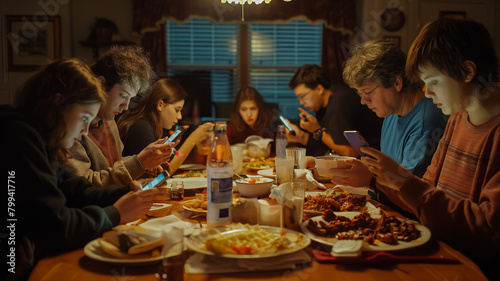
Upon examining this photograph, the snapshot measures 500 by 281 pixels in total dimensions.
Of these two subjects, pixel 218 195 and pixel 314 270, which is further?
pixel 218 195

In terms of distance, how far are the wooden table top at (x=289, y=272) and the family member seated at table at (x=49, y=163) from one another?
0.27 feet

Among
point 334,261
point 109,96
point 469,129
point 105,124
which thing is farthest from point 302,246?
point 105,124

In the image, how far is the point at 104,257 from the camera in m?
0.94

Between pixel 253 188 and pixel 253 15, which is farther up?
pixel 253 15

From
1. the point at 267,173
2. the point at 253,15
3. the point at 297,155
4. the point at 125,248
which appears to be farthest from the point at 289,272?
the point at 253,15

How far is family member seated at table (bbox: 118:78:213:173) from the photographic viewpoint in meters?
2.42

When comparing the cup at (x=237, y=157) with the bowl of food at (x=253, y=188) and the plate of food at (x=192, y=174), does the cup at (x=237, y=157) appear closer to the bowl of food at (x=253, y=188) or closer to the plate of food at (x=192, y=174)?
the plate of food at (x=192, y=174)

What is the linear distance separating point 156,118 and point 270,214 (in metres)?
1.65

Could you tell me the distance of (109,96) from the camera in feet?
5.80

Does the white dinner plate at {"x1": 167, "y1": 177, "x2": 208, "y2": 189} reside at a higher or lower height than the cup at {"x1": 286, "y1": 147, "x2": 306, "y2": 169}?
lower

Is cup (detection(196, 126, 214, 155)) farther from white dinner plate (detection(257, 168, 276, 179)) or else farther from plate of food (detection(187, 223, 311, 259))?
plate of food (detection(187, 223, 311, 259))

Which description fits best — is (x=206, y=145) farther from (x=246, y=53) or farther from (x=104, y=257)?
(x=246, y=53)

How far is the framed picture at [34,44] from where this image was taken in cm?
509

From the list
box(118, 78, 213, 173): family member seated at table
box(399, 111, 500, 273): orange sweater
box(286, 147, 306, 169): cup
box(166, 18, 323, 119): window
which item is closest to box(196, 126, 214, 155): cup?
box(118, 78, 213, 173): family member seated at table
